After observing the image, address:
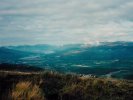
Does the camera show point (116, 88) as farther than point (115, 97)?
Yes

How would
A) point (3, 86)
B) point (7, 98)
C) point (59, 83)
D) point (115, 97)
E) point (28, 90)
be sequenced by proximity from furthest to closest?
point (59, 83) → point (115, 97) → point (3, 86) → point (28, 90) → point (7, 98)

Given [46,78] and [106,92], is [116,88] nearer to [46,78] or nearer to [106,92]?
[106,92]

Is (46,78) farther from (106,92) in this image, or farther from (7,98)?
(7,98)

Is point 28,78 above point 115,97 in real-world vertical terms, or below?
above

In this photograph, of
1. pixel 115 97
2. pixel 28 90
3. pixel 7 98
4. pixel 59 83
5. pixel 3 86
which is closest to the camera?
pixel 7 98

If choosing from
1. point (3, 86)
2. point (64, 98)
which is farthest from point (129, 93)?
point (3, 86)
